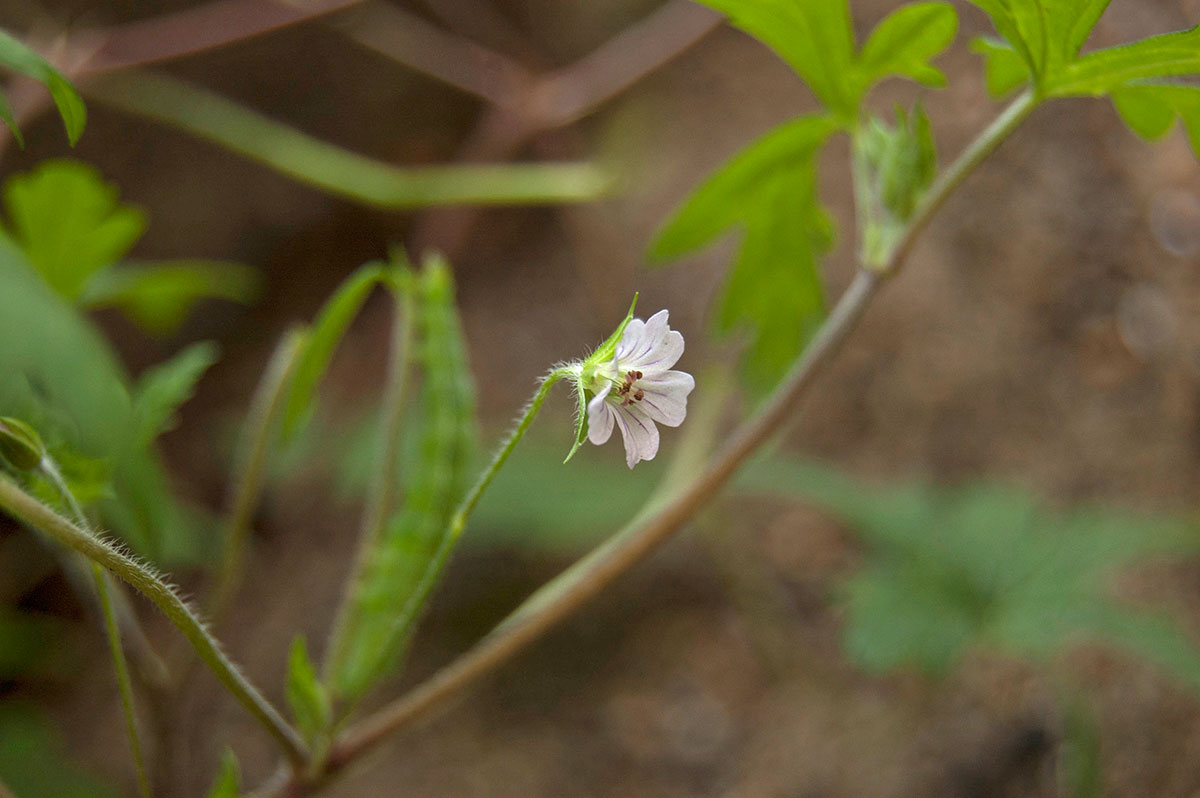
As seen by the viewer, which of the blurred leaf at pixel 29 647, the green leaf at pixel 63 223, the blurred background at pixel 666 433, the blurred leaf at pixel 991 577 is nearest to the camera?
the green leaf at pixel 63 223

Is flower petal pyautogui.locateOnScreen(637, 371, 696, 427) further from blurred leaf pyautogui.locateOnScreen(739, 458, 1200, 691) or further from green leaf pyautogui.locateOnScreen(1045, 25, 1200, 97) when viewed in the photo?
blurred leaf pyautogui.locateOnScreen(739, 458, 1200, 691)

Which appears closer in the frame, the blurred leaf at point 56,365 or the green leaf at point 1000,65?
the blurred leaf at point 56,365

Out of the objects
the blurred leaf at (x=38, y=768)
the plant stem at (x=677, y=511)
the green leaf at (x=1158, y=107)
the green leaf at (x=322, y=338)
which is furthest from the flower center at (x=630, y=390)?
the blurred leaf at (x=38, y=768)

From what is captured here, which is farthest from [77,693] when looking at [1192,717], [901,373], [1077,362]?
[1077,362]

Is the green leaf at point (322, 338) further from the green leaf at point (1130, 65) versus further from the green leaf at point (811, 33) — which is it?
the green leaf at point (1130, 65)

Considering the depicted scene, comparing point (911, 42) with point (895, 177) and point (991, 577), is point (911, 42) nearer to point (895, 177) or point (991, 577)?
point (895, 177)
